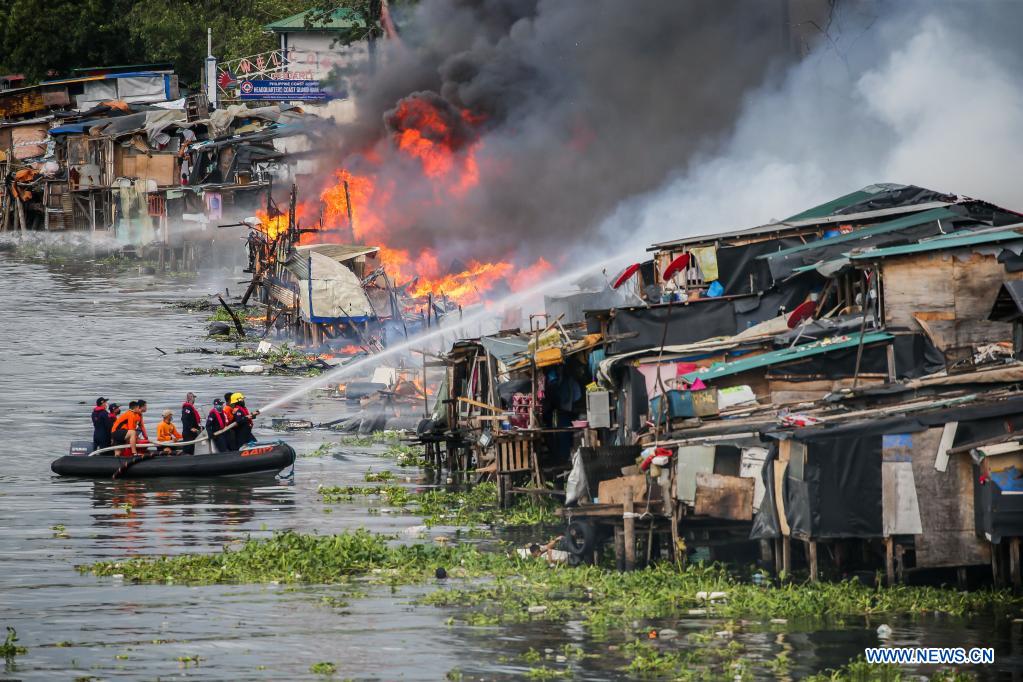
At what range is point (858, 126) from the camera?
52375mm

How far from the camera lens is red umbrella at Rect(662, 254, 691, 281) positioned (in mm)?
36031

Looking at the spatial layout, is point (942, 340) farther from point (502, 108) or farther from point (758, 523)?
point (502, 108)

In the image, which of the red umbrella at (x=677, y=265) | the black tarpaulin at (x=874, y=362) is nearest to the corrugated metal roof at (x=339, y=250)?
the red umbrella at (x=677, y=265)

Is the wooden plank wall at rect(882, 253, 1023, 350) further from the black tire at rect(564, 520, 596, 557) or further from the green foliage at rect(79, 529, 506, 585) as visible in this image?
the green foliage at rect(79, 529, 506, 585)

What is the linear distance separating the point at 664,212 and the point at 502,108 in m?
10.5

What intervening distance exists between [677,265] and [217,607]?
17.7 metres

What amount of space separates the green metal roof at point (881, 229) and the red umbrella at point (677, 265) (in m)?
3.39

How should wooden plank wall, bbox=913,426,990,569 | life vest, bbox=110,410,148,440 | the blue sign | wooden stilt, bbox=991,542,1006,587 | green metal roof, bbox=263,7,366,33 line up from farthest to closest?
1. green metal roof, bbox=263,7,366,33
2. the blue sign
3. life vest, bbox=110,410,148,440
4. wooden plank wall, bbox=913,426,990,569
5. wooden stilt, bbox=991,542,1006,587

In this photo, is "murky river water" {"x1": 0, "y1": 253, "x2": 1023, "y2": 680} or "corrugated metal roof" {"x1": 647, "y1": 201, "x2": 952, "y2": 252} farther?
"corrugated metal roof" {"x1": 647, "y1": 201, "x2": 952, "y2": 252}

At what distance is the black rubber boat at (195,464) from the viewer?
3494cm

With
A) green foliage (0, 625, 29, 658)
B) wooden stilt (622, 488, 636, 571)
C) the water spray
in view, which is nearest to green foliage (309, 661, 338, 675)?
green foliage (0, 625, 29, 658)

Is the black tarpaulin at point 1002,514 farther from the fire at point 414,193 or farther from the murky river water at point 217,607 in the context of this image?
the fire at point 414,193

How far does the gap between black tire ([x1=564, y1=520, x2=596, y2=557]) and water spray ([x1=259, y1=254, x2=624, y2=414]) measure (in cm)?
2193

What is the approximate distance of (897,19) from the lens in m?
53.5
